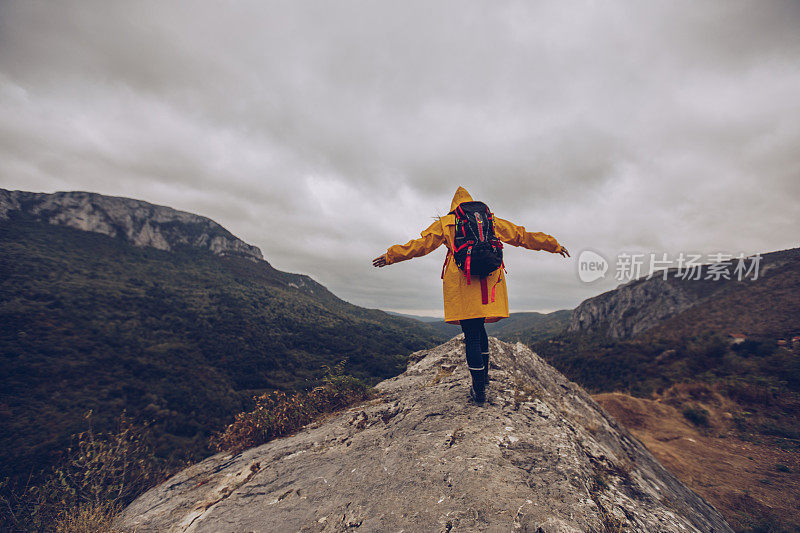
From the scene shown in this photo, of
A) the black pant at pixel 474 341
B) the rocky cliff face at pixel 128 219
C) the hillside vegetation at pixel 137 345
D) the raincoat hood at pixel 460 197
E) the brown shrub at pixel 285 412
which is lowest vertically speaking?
the hillside vegetation at pixel 137 345

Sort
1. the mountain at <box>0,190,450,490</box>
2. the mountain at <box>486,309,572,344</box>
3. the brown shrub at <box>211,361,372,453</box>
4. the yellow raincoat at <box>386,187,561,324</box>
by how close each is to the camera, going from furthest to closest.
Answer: the mountain at <box>486,309,572,344</box>
the mountain at <box>0,190,450,490</box>
the brown shrub at <box>211,361,372,453</box>
the yellow raincoat at <box>386,187,561,324</box>

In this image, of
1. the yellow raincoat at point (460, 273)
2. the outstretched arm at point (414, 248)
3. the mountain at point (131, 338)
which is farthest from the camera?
the mountain at point (131, 338)

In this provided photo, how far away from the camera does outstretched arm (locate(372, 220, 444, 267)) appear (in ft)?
13.0

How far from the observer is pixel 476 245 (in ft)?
12.3

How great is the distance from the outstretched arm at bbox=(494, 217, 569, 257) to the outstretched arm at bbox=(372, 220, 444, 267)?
3.14 ft

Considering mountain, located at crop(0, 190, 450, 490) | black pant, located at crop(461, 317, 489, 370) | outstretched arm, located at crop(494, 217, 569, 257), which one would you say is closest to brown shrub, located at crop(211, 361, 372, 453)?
mountain, located at crop(0, 190, 450, 490)

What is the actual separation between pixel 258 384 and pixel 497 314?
154 feet

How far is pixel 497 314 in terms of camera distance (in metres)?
4.05

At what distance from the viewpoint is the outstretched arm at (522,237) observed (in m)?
4.24

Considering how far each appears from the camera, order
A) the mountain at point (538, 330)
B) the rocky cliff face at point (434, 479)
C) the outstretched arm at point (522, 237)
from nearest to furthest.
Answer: the rocky cliff face at point (434, 479) < the outstretched arm at point (522, 237) < the mountain at point (538, 330)

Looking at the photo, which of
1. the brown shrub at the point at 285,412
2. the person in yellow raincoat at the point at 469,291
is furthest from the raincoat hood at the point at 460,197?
the brown shrub at the point at 285,412

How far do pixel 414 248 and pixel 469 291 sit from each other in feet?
3.39

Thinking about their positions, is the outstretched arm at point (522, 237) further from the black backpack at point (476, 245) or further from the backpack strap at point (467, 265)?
the backpack strap at point (467, 265)

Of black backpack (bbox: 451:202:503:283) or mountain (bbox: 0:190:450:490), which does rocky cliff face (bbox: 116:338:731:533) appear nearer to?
black backpack (bbox: 451:202:503:283)
